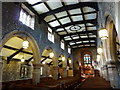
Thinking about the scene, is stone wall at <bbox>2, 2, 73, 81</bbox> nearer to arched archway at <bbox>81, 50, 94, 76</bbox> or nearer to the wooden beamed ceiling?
the wooden beamed ceiling

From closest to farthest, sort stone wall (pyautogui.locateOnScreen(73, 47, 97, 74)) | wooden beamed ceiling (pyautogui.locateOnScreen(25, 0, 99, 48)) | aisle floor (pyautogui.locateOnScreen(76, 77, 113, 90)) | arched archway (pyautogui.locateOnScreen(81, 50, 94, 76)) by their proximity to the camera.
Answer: aisle floor (pyautogui.locateOnScreen(76, 77, 113, 90))
wooden beamed ceiling (pyautogui.locateOnScreen(25, 0, 99, 48))
stone wall (pyautogui.locateOnScreen(73, 47, 97, 74))
arched archway (pyautogui.locateOnScreen(81, 50, 94, 76))

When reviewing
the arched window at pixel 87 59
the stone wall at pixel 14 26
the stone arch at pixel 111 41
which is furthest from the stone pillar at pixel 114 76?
the arched window at pixel 87 59

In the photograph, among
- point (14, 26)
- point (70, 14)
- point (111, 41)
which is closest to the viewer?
point (111, 41)

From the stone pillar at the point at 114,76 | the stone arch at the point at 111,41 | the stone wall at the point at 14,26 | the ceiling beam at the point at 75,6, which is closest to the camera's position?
the stone pillar at the point at 114,76

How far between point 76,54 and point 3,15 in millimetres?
18818

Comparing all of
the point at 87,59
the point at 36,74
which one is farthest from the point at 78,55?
the point at 36,74

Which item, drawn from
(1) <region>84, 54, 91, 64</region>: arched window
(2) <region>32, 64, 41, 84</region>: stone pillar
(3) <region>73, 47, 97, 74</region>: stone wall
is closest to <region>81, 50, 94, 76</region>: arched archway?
(1) <region>84, 54, 91, 64</region>: arched window

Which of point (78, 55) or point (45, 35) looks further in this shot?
point (78, 55)

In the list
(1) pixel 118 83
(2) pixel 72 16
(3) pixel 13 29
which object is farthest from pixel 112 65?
(2) pixel 72 16

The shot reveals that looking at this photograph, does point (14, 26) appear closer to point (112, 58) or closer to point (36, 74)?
point (36, 74)

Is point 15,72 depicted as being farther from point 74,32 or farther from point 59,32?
point 74,32

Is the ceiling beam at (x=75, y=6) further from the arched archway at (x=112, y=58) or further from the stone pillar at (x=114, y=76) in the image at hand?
the stone pillar at (x=114, y=76)

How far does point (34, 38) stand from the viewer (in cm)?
905

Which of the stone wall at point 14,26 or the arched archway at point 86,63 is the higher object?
the stone wall at point 14,26
